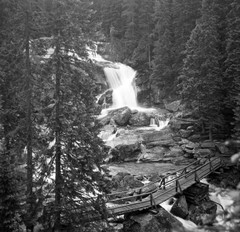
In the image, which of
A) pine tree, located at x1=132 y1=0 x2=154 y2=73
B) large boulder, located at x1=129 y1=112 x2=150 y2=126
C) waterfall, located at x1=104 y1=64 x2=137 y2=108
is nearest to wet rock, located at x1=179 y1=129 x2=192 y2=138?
large boulder, located at x1=129 y1=112 x2=150 y2=126

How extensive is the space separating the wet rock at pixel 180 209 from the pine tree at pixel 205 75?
11999 millimetres

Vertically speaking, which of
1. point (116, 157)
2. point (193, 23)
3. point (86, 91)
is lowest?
point (116, 157)

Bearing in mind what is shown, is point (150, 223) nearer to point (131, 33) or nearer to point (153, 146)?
point (153, 146)

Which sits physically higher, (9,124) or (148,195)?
(9,124)

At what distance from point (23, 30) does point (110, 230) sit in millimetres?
9496

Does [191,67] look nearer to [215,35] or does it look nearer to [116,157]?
[215,35]

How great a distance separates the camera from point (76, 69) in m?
10.4

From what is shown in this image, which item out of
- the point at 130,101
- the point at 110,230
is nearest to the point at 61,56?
the point at 110,230

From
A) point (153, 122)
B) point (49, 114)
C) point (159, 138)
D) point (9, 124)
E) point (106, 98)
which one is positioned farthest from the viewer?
point (106, 98)

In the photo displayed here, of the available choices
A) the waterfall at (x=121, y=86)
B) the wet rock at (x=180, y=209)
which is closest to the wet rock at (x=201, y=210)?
the wet rock at (x=180, y=209)

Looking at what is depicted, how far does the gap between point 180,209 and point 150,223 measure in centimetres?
262

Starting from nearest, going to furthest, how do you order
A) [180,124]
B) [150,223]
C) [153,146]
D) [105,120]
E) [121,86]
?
1. [150,223]
2. [153,146]
3. [180,124]
4. [105,120]
5. [121,86]

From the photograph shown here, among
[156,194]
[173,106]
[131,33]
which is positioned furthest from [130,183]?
[131,33]

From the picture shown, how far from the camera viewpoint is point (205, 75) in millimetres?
25844
